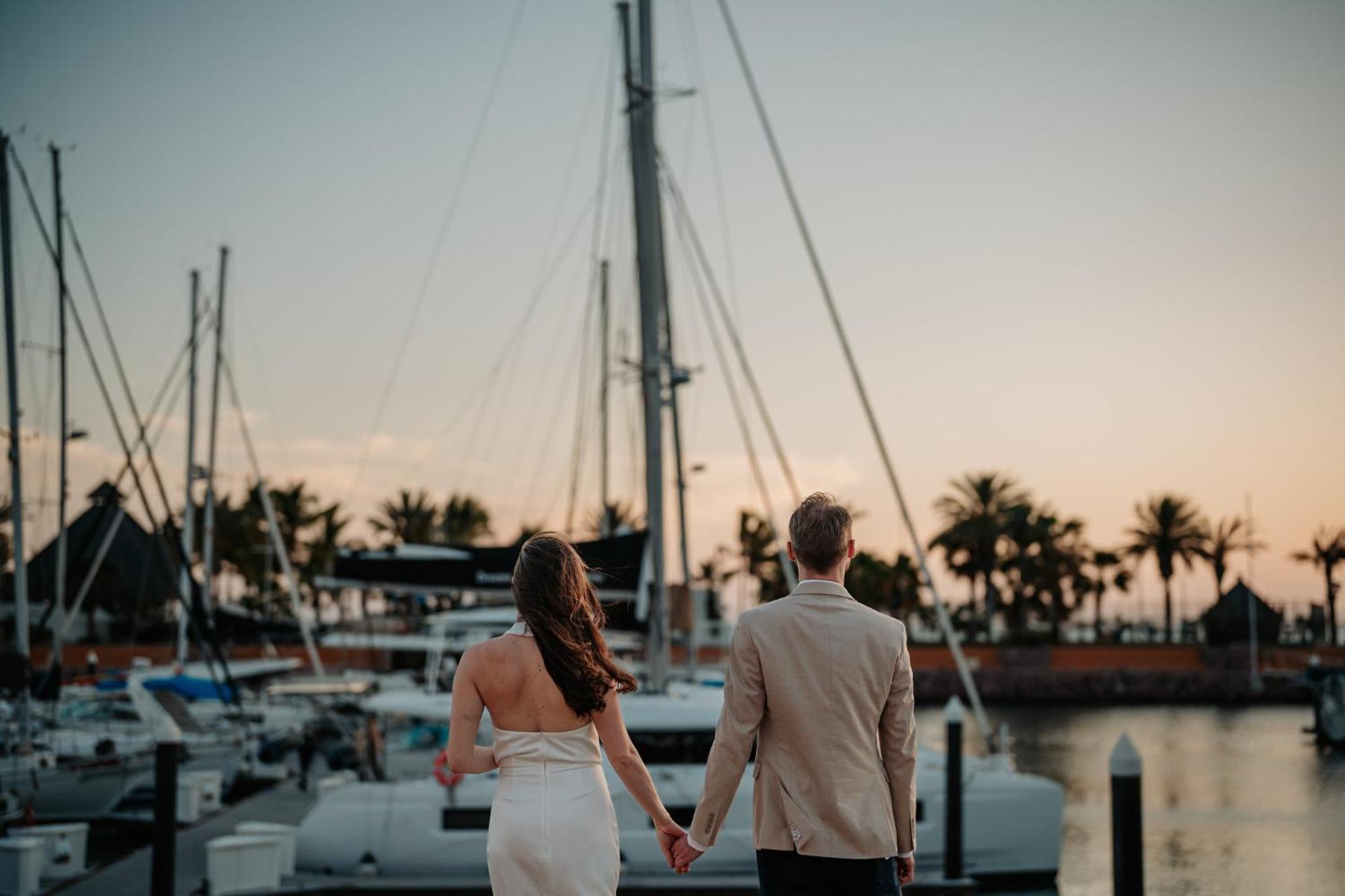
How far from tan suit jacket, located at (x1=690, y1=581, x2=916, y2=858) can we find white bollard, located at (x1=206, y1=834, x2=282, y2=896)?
9234mm

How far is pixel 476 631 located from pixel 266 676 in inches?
473

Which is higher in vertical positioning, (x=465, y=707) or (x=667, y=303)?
(x=667, y=303)

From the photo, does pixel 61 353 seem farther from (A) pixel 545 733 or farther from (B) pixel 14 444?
(A) pixel 545 733

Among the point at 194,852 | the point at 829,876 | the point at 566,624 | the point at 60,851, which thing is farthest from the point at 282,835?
the point at 829,876

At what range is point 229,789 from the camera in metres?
20.6

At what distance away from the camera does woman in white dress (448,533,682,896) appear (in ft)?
12.3

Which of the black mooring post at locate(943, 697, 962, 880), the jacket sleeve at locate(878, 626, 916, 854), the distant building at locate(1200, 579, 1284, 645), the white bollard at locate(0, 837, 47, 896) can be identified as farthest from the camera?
the distant building at locate(1200, 579, 1284, 645)

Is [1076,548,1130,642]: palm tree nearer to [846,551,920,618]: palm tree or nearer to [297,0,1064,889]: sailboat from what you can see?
[846,551,920,618]: palm tree

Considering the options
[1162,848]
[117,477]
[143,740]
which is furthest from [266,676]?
[1162,848]

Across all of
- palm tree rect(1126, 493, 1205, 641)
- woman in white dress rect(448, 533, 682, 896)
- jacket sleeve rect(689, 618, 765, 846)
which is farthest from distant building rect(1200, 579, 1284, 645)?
woman in white dress rect(448, 533, 682, 896)

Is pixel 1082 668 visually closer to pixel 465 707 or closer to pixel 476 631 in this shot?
pixel 476 631

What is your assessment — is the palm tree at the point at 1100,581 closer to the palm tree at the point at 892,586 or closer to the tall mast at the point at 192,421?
the palm tree at the point at 892,586

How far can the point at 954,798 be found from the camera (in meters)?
12.6

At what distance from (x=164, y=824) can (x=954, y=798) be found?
7.78 m
